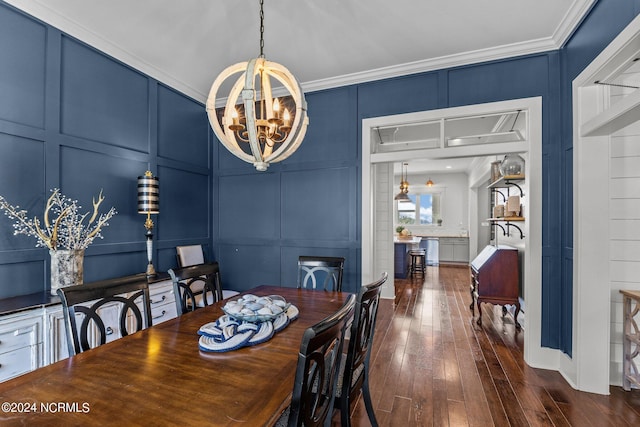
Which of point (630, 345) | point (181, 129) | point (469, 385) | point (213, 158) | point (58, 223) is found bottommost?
point (469, 385)

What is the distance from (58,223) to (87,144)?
797 mm

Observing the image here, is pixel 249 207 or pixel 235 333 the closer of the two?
pixel 235 333

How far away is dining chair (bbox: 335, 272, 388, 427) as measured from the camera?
1.43 meters

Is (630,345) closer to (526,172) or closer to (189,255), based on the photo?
(526,172)

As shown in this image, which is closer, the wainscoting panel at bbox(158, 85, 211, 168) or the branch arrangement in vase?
the branch arrangement in vase

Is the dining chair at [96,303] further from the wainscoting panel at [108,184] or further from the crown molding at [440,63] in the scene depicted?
the crown molding at [440,63]

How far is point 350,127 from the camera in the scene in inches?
142

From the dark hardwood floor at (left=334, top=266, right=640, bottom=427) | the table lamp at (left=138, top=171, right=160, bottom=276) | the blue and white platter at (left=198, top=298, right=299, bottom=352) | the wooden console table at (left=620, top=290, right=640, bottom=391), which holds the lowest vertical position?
the dark hardwood floor at (left=334, top=266, right=640, bottom=427)

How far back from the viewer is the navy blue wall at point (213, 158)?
2.32 metres

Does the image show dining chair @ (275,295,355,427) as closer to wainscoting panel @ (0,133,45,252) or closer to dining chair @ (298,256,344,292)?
dining chair @ (298,256,344,292)

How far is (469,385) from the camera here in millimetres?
2422

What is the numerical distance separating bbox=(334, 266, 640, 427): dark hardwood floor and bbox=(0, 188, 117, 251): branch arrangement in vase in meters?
2.56

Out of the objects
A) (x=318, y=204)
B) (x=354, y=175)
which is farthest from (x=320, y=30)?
(x=318, y=204)

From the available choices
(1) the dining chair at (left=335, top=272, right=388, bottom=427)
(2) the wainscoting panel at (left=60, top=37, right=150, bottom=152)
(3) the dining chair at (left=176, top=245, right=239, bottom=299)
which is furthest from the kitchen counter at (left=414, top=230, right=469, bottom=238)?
(2) the wainscoting panel at (left=60, top=37, right=150, bottom=152)
